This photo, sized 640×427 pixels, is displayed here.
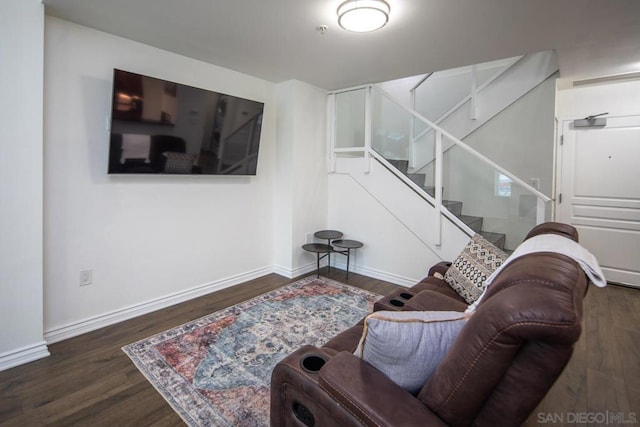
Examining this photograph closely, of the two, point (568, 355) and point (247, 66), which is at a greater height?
point (247, 66)

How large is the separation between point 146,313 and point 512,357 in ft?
9.86

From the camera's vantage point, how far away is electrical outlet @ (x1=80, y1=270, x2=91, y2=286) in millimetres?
2549

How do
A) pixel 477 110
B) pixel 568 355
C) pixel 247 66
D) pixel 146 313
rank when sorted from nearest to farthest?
pixel 568 355 < pixel 146 313 < pixel 247 66 < pixel 477 110

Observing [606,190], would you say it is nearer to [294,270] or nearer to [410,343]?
[294,270]

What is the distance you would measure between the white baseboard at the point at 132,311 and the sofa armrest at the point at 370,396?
2433 mm

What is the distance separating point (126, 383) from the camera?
1.96 m

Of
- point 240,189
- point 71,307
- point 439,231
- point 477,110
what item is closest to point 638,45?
point 477,110

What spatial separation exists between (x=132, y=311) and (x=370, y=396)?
2615mm

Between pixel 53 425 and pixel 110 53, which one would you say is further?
pixel 110 53

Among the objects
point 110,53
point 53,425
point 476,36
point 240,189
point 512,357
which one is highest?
point 476,36

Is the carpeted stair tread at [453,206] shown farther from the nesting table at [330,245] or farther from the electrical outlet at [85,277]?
the electrical outlet at [85,277]

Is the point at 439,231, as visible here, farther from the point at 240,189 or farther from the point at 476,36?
the point at 240,189

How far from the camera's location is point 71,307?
2504 mm

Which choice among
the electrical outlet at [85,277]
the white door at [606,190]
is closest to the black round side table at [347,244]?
the electrical outlet at [85,277]
